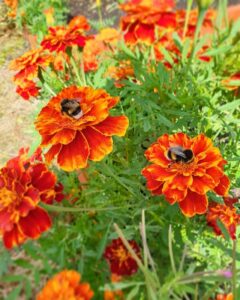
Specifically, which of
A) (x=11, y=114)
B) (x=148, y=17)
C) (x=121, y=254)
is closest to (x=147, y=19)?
(x=148, y=17)

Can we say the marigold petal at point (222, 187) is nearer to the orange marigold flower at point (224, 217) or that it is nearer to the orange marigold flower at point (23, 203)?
the orange marigold flower at point (224, 217)

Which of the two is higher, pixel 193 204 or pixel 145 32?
pixel 145 32

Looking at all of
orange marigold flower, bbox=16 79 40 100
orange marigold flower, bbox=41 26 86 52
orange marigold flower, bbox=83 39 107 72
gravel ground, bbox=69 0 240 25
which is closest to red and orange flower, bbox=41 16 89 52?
orange marigold flower, bbox=41 26 86 52

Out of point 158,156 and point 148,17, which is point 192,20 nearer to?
point 148,17

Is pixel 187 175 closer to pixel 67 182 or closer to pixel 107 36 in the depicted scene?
pixel 67 182

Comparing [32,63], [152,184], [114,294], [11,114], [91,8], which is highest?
[32,63]

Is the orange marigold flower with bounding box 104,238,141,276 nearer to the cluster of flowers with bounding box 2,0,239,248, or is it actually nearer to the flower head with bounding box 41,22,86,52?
the cluster of flowers with bounding box 2,0,239,248

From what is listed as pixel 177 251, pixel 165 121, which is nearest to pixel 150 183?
pixel 177 251

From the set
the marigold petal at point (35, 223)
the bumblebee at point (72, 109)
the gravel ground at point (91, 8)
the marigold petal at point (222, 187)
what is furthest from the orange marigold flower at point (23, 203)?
the gravel ground at point (91, 8)
